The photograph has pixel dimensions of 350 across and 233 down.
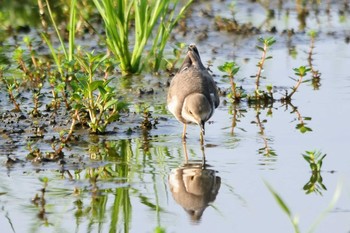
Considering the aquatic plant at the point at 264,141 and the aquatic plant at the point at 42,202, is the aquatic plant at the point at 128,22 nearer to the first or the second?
the aquatic plant at the point at 264,141

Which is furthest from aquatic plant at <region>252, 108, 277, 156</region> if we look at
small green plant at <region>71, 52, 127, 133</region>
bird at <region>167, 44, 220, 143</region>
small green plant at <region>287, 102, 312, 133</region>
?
small green plant at <region>71, 52, 127, 133</region>

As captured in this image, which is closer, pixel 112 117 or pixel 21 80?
pixel 112 117

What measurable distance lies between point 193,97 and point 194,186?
61.4 inches

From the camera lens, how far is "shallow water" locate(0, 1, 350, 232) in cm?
615

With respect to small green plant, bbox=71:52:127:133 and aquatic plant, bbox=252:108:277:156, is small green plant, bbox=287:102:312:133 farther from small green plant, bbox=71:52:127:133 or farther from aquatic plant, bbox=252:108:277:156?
small green plant, bbox=71:52:127:133

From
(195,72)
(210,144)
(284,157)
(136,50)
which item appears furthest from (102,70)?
(284,157)

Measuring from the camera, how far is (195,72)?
8938 mm

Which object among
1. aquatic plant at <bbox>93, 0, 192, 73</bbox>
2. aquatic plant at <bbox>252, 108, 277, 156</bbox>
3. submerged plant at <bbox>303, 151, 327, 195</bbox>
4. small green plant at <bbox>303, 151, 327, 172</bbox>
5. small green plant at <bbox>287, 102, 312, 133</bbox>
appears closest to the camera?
submerged plant at <bbox>303, 151, 327, 195</bbox>

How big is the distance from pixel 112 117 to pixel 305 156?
1950 millimetres

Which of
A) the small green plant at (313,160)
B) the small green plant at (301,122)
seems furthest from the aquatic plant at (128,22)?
the small green plant at (313,160)

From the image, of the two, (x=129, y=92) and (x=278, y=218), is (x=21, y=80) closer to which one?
(x=129, y=92)

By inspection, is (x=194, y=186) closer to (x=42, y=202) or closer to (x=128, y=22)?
(x=42, y=202)

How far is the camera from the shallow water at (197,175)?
6152 millimetres

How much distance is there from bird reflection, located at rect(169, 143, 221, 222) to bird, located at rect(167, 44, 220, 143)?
0.63 m
